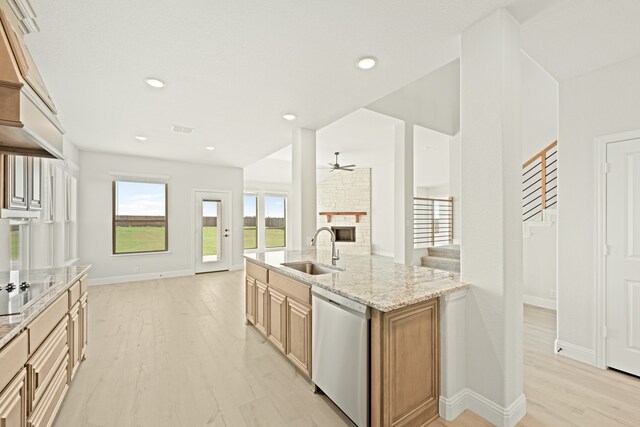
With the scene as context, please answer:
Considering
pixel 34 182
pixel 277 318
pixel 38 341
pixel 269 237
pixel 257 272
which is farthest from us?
pixel 269 237

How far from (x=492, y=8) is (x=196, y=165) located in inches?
261

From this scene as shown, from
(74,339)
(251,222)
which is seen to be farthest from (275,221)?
(74,339)

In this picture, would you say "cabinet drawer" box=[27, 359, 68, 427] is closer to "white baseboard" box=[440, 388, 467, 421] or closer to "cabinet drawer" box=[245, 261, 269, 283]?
"cabinet drawer" box=[245, 261, 269, 283]

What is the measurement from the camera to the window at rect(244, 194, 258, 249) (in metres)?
8.87

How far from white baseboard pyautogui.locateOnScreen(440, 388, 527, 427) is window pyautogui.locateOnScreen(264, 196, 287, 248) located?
25.7 ft

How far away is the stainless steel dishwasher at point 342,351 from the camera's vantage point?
1618 mm

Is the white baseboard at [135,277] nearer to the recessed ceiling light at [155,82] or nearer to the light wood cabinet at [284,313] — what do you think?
the light wood cabinet at [284,313]

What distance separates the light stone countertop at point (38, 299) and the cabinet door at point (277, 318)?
1.58m

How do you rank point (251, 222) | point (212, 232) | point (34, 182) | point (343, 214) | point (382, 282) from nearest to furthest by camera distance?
point (382, 282) < point (34, 182) < point (212, 232) < point (251, 222) < point (343, 214)

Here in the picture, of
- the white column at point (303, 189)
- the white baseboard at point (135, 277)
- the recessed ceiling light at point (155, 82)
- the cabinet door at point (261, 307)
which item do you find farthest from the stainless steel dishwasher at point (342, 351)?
the white baseboard at point (135, 277)

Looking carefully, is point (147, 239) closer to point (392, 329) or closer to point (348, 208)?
point (348, 208)

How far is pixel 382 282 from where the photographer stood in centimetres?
199

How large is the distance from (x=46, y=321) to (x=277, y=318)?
163 cm

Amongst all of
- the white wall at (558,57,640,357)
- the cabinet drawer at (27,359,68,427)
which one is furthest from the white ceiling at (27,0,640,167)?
the cabinet drawer at (27,359,68,427)
